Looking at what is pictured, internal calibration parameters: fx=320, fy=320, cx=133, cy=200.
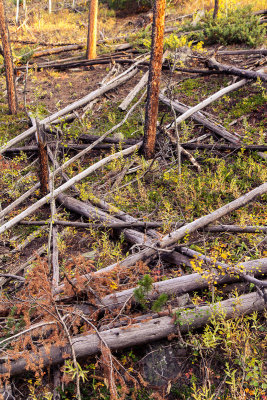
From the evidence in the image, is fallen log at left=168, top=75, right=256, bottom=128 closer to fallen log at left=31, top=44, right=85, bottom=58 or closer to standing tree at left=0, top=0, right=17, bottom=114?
standing tree at left=0, top=0, right=17, bottom=114

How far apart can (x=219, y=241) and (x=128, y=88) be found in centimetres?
892

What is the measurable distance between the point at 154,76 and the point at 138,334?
592 cm

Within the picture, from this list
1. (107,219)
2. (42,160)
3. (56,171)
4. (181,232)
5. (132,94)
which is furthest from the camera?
(132,94)

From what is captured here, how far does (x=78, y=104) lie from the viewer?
11.0 m

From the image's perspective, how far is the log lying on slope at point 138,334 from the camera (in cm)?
375

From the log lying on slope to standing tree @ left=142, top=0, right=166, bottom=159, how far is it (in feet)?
16.5

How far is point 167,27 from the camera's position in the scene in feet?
61.8

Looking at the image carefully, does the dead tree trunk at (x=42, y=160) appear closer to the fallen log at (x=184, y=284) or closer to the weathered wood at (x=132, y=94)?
the fallen log at (x=184, y=284)

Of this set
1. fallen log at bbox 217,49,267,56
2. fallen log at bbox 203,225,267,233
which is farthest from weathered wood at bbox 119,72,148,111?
fallen log at bbox 203,225,267,233

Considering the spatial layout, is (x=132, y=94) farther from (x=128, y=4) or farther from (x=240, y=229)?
(x=128, y=4)

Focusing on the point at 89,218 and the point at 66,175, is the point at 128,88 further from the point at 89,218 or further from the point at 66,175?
the point at 89,218

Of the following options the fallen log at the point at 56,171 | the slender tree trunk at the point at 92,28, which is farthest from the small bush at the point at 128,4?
the fallen log at the point at 56,171

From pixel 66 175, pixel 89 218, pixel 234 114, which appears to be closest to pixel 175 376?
pixel 89 218

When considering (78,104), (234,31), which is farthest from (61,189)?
(234,31)
